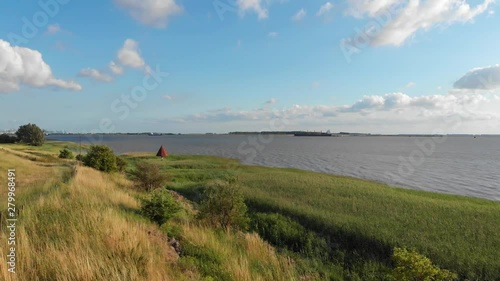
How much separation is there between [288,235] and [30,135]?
103317mm

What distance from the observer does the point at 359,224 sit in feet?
56.2

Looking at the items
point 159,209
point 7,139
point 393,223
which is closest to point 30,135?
point 7,139

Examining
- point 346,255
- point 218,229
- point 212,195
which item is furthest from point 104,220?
point 346,255

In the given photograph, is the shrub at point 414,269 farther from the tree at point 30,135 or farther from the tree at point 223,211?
the tree at point 30,135

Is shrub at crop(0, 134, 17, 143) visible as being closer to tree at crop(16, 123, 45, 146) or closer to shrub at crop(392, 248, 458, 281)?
tree at crop(16, 123, 45, 146)

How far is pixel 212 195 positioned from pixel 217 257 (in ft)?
26.2

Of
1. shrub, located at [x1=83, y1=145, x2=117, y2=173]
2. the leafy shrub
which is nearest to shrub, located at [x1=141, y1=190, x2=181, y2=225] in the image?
the leafy shrub

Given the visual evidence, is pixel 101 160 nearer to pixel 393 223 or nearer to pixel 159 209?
pixel 159 209

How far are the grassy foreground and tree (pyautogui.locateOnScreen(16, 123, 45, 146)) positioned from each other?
255 feet

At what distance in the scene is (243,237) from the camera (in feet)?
43.1

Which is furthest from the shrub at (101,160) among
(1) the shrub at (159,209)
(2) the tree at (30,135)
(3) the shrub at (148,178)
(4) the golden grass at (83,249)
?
(2) the tree at (30,135)

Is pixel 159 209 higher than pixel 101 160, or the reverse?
pixel 101 160

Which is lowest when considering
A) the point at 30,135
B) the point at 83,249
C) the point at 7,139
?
the point at 83,249

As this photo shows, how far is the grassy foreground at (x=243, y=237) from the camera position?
19.2ft
